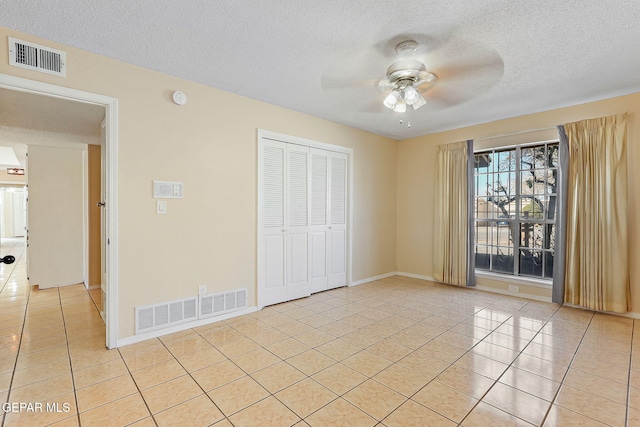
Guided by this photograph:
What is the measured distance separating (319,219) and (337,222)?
395 millimetres

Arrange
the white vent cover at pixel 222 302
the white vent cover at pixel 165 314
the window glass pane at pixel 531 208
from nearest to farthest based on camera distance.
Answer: the white vent cover at pixel 165 314, the white vent cover at pixel 222 302, the window glass pane at pixel 531 208

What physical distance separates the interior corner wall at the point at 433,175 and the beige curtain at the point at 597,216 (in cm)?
13

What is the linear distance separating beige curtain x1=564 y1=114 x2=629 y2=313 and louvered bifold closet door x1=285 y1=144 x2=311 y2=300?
11.3ft

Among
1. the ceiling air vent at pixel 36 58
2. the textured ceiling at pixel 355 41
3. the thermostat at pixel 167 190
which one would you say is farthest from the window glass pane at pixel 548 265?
the ceiling air vent at pixel 36 58

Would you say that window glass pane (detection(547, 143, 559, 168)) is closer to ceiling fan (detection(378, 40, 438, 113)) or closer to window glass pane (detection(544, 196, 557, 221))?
window glass pane (detection(544, 196, 557, 221))

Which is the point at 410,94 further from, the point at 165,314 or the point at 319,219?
the point at 165,314

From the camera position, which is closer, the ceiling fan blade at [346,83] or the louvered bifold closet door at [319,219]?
the ceiling fan blade at [346,83]

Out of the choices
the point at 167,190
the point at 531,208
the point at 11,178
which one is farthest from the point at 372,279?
the point at 11,178

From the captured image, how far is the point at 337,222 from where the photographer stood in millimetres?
4781

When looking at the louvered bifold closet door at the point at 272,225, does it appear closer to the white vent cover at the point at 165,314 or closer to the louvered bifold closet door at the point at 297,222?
the louvered bifold closet door at the point at 297,222

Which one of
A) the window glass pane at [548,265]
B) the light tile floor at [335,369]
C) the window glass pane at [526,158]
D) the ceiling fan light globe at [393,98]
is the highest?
the ceiling fan light globe at [393,98]

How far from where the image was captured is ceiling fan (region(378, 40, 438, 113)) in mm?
2625

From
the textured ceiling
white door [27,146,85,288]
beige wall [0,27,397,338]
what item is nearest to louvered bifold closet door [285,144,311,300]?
beige wall [0,27,397,338]

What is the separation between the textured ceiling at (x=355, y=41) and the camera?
2.00m
